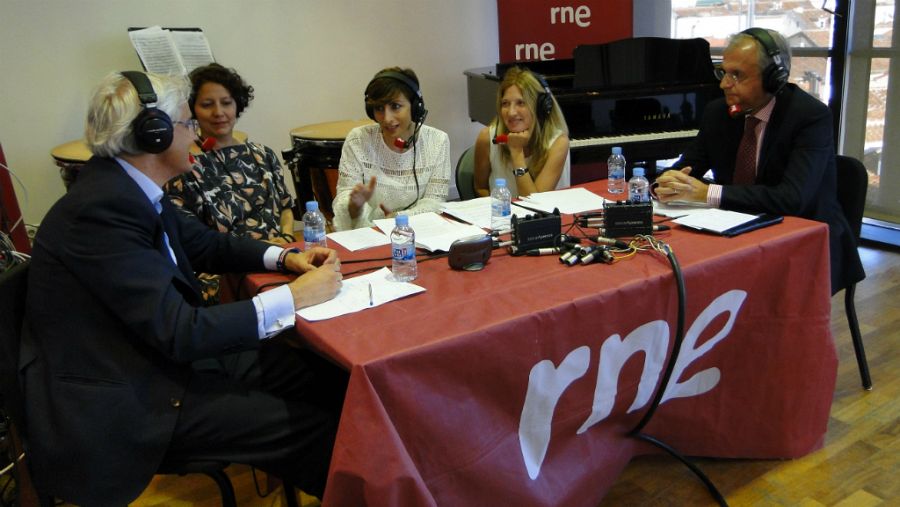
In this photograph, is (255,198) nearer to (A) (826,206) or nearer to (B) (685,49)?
(A) (826,206)

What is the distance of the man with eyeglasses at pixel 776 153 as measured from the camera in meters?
2.19

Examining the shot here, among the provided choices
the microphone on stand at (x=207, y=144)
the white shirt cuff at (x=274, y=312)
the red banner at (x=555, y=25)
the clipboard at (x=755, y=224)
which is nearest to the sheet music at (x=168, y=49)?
the microphone on stand at (x=207, y=144)

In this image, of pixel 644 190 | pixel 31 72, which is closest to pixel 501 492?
pixel 644 190

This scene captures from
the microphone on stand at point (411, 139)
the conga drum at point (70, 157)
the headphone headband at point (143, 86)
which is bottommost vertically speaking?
the conga drum at point (70, 157)

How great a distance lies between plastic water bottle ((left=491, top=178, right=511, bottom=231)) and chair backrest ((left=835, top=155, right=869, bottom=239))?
3.61 ft

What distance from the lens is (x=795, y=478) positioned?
205 cm

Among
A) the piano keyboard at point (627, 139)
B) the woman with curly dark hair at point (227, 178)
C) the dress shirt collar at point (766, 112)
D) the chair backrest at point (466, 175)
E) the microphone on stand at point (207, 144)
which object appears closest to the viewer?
the dress shirt collar at point (766, 112)

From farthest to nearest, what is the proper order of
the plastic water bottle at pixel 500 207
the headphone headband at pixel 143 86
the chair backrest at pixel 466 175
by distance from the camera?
the chair backrest at pixel 466 175, the plastic water bottle at pixel 500 207, the headphone headband at pixel 143 86

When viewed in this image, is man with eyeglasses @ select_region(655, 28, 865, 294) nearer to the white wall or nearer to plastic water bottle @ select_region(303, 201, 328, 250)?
plastic water bottle @ select_region(303, 201, 328, 250)

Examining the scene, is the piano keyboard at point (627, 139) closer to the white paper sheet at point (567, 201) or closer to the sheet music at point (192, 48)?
the white paper sheet at point (567, 201)

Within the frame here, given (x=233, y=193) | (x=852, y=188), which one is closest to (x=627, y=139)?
(x=852, y=188)

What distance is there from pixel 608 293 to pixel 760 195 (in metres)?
0.84

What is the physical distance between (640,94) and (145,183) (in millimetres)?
3090

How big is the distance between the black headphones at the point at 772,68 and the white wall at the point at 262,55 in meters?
3.06
